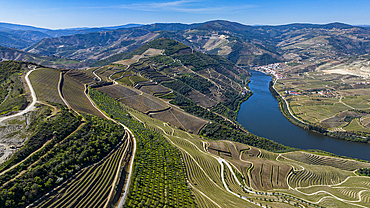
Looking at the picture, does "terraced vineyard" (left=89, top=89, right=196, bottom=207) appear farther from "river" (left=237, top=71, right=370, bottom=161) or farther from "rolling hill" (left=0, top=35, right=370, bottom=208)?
"river" (left=237, top=71, right=370, bottom=161)

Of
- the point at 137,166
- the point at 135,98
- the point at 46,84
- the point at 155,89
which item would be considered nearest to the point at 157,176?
the point at 137,166

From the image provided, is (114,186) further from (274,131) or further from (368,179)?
(274,131)

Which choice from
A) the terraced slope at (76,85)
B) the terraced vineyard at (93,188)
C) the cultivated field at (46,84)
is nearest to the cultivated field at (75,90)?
the terraced slope at (76,85)

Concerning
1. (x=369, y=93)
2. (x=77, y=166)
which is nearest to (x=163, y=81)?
(x=77, y=166)

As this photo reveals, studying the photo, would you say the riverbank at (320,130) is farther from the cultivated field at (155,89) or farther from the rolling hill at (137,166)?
the cultivated field at (155,89)

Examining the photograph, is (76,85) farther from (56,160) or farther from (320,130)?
(320,130)
